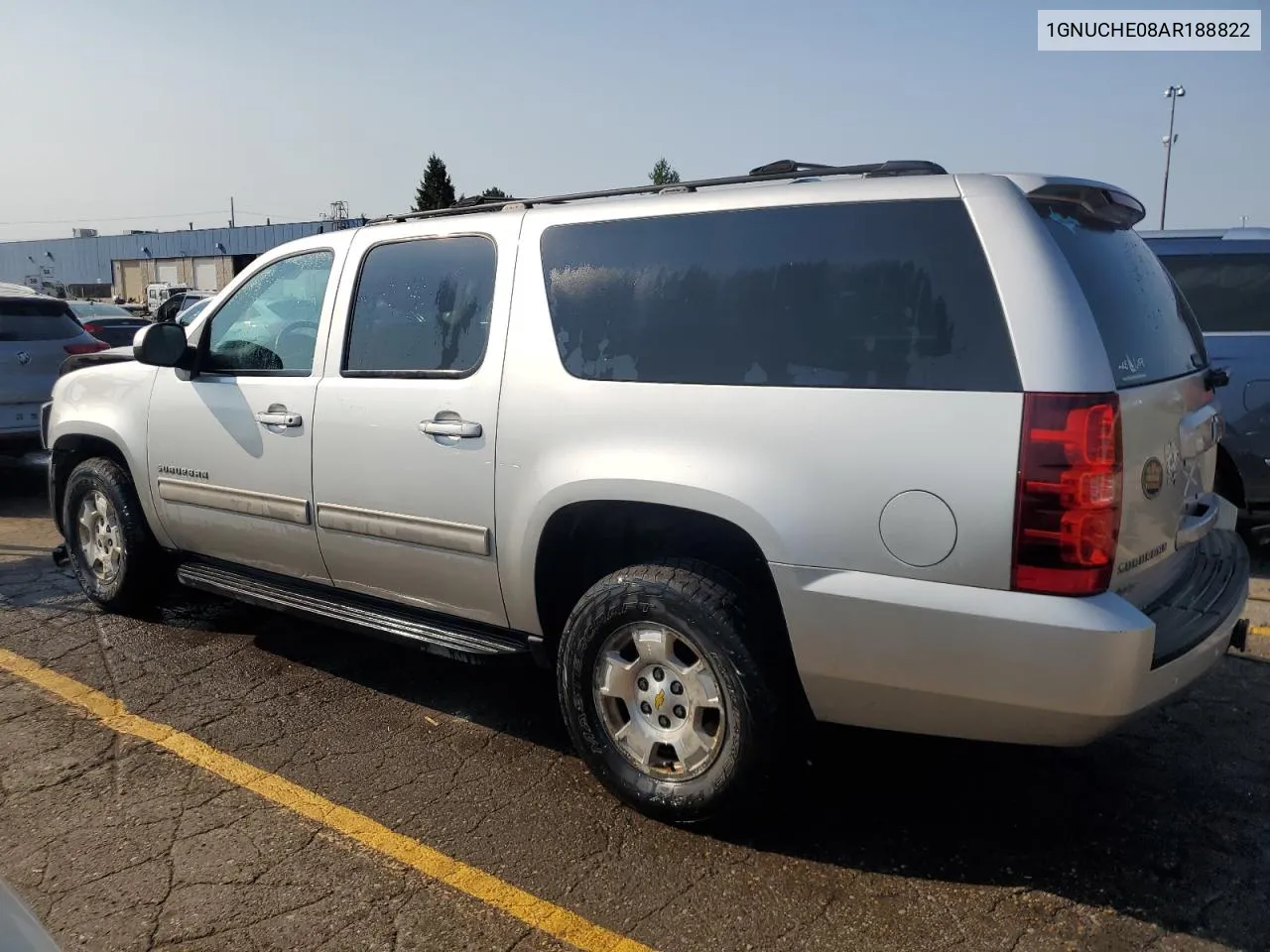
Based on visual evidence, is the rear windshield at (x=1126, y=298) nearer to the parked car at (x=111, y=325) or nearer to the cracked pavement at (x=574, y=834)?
the cracked pavement at (x=574, y=834)

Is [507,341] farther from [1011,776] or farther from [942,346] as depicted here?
[1011,776]

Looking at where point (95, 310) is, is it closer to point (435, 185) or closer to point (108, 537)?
point (108, 537)

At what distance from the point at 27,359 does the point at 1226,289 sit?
351 inches

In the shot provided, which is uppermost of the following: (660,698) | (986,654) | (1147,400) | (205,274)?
(205,274)

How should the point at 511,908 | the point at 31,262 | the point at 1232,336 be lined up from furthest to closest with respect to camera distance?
1. the point at 31,262
2. the point at 1232,336
3. the point at 511,908

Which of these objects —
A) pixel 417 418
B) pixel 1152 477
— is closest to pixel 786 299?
pixel 1152 477

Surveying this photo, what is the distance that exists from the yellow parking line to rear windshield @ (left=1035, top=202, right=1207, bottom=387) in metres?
2.02

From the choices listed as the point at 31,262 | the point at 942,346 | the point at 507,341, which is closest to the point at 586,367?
the point at 507,341

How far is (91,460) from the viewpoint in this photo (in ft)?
16.9

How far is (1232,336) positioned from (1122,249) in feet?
11.4

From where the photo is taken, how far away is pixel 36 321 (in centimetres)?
872

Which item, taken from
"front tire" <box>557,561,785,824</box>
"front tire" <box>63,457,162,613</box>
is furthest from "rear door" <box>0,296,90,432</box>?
"front tire" <box>557,561,785,824</box>

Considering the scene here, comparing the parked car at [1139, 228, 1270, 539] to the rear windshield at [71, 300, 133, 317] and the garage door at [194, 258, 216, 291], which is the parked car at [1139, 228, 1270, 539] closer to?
the rear windshield at [71, 300, 133, 317]

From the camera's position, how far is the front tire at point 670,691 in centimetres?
293
